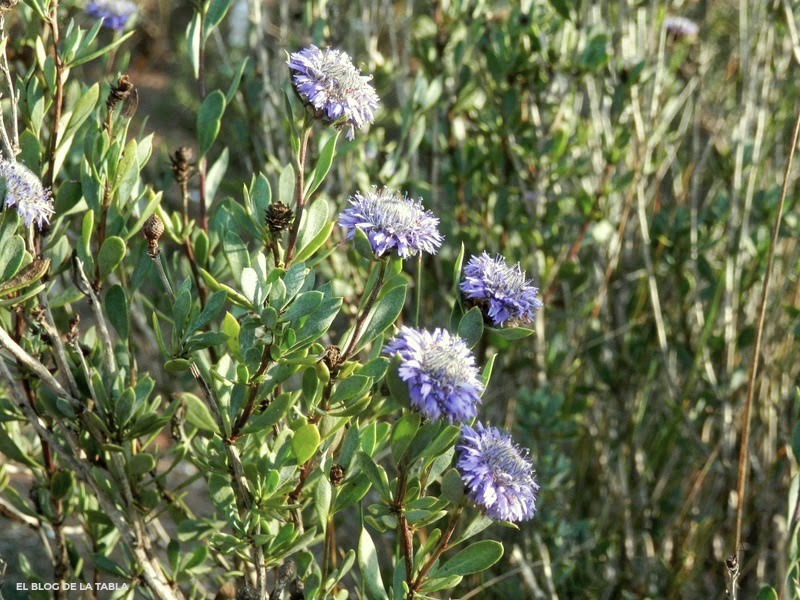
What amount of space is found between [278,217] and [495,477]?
37 centimetres

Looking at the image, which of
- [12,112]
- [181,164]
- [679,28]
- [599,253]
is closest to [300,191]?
[181,164]

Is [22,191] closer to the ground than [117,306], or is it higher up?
higher up

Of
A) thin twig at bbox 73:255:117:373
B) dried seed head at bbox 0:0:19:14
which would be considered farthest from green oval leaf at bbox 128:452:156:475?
dried seed head at bbox 0:0:19:14

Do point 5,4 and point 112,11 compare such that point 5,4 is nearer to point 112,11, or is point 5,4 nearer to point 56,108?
point 56,108

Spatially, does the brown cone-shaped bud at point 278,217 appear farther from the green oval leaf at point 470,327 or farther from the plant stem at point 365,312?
the green oval leaf at point 470,327

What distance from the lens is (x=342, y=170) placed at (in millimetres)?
1784

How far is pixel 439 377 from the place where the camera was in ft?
2.76

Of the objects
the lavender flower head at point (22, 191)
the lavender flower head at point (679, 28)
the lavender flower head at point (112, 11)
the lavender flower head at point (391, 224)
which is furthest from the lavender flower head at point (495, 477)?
the lavender flower head at point (679, 28)

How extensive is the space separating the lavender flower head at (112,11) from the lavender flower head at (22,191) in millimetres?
666

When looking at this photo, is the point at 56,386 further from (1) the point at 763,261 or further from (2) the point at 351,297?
(1) the point at 763,261

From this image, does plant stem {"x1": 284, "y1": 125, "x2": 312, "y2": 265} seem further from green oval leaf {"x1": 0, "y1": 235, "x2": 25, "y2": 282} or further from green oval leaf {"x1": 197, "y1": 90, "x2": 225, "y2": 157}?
green oval leaf {"x1": 0, "y1": 235, "x2": 25, "y2": 282}

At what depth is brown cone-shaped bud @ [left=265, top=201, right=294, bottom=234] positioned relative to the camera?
0.98m

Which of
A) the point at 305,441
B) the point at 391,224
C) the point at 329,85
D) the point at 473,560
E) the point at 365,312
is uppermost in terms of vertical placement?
the point at 329,85

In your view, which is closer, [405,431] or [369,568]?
[405,431]
